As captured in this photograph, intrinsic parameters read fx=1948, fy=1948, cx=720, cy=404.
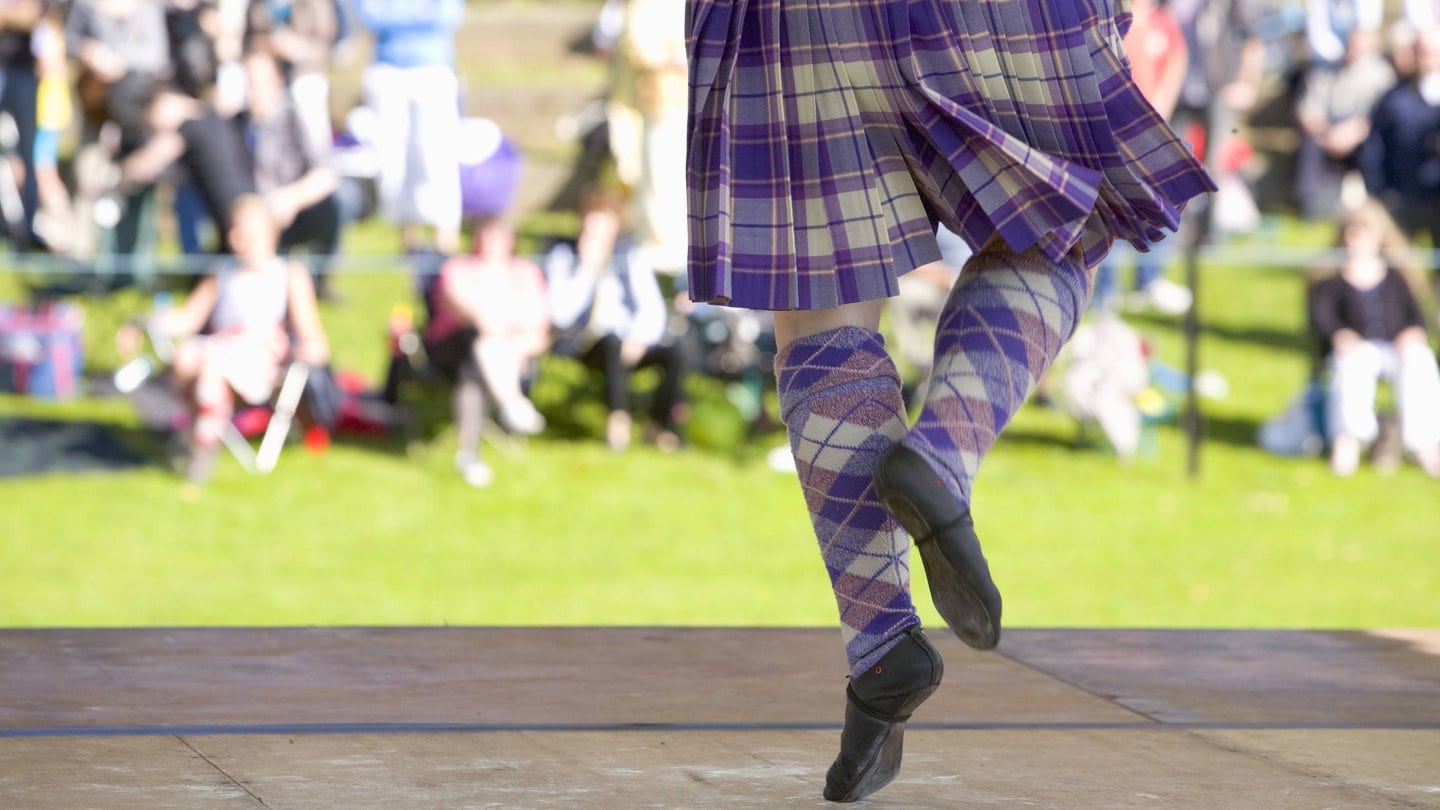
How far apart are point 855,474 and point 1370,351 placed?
22.1 ft

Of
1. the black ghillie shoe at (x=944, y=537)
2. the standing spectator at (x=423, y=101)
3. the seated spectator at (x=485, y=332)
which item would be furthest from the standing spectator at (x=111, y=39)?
the black ghillie shoe at (x=944, y=537)

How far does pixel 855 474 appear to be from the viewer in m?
1.89

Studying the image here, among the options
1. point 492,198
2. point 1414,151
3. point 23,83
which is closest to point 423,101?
point 492,198

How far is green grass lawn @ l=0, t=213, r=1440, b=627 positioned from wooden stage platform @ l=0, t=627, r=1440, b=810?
2.43 meters

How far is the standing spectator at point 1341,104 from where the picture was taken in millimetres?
10094

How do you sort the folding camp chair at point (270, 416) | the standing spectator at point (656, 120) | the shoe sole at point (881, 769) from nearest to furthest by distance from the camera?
the shoe sole at point (881, 769) < the folding camp chair at point (270, 416) < the standing spectator at point (656, 120)

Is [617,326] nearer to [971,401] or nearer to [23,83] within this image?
[23,83]

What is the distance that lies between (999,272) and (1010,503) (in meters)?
5.63

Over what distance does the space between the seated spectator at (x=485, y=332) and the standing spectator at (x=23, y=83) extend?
123 inches

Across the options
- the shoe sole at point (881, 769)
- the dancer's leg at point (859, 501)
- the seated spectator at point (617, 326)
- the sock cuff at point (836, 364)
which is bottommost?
the seated spectator at point (617, 326)

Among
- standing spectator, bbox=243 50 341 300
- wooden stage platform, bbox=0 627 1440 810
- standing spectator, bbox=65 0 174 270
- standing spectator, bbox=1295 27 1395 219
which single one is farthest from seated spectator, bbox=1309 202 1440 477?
standing spectator, bbox=65 0 174 270

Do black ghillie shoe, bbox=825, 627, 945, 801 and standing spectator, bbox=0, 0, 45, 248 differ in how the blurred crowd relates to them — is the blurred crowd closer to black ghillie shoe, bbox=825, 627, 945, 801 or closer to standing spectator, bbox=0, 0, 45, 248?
standing spectator, bbox=0, 0, 45, 248

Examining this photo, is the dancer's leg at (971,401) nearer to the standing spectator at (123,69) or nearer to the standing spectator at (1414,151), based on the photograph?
the standing spectator at (1414,151)

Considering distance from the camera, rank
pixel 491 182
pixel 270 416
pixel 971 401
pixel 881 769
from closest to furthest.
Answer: pixel 971 401 → pixel 881 769 → pixel 270 416 → pixel 491 182
